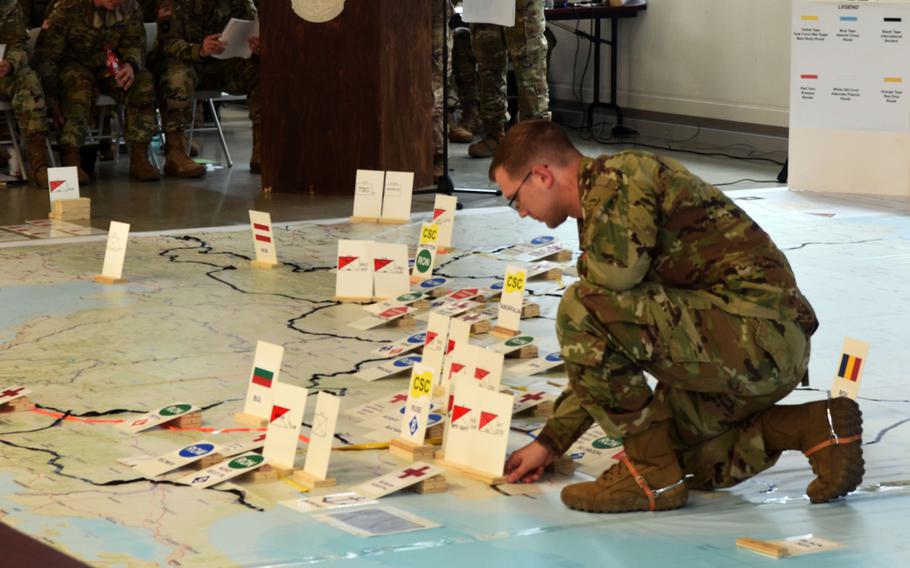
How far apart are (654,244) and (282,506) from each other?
0.85 meters

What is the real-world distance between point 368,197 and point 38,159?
2.16 metres

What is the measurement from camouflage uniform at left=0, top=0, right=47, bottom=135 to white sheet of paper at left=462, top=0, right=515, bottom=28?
220 centimetres

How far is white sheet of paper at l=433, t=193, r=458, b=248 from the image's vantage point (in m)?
4.97

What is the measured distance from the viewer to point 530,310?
4.18 metres

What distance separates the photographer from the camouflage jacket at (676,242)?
2385 millimetres

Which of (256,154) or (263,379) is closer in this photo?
(263,379)

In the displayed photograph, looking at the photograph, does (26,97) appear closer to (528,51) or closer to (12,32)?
(12,32)

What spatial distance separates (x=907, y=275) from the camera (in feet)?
15.1

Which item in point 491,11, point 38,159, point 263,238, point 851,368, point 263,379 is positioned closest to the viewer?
point 851,368

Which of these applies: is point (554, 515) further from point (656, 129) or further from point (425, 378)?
point (656, 129)

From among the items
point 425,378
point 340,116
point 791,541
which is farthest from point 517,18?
point 791,541

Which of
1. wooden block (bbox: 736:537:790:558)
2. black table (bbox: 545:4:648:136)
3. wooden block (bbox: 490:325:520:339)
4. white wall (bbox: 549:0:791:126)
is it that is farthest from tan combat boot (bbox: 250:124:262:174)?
wooden block (bbox: 736:537:790:558)

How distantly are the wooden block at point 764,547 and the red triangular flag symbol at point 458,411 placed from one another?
2.03 feet

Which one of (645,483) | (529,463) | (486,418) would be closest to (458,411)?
(486,418)
